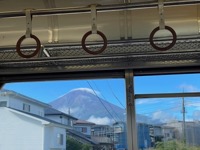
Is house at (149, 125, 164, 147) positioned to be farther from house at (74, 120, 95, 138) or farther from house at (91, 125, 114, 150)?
house at (74, 120, 95, 138)

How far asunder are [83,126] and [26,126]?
2.19 feet

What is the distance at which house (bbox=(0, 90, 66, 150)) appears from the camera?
3494 mm

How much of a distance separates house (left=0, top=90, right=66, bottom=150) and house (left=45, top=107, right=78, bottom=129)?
0.04 m

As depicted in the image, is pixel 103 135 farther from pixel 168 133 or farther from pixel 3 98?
pixel 3 98

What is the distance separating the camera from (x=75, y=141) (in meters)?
3.56

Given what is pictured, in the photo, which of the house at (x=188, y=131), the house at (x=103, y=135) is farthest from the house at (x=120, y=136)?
the house at (x=188, y=131)

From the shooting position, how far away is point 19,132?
11.5 feet

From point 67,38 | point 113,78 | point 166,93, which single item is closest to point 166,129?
point 166,93

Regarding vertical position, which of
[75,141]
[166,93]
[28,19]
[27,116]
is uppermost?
[28,19]

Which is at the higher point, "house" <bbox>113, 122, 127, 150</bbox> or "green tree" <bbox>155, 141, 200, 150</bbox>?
"house" <bbox>113, 122, 127, 150</bbox>

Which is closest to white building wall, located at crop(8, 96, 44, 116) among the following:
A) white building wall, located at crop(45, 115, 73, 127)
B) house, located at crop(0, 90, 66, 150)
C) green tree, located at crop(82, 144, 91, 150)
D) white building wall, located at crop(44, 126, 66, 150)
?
house, located at crop(0, 90, 66, 150)

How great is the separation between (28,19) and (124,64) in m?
1.68

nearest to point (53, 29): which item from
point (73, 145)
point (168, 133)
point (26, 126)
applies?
point (26, 126)

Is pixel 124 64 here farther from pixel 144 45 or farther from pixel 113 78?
pixel 144 45
